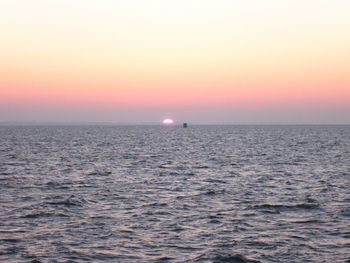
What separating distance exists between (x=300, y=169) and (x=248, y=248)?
34.3m

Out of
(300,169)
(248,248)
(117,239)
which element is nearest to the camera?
(248,248)

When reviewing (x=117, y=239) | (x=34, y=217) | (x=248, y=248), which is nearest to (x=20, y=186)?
(x=34, y=217)

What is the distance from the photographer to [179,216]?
2475 centimetres

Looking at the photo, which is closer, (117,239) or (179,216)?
(117,239)

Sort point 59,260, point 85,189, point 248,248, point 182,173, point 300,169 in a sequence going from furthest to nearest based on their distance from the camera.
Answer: point 300,169 → point 182,173 → point 85,189 → point 248,248 → point 59,260

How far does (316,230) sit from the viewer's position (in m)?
21.6

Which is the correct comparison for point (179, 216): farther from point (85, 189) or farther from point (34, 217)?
point (85, 189)

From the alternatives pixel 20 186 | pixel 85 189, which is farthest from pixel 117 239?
pixel 20 186

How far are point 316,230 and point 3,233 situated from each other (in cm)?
1534

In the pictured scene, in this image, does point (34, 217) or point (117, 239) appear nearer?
point (117, 239)

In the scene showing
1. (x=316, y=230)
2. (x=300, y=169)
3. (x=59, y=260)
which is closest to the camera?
(x=59, y=260)

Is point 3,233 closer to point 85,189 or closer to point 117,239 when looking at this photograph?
point 117,239

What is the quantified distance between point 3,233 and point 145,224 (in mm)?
6982

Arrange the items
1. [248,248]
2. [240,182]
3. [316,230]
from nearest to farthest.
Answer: [248,248] → [316,230] → [240,182]
